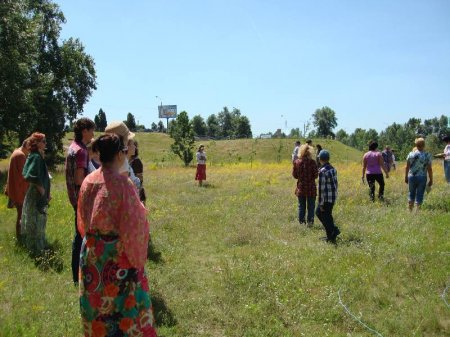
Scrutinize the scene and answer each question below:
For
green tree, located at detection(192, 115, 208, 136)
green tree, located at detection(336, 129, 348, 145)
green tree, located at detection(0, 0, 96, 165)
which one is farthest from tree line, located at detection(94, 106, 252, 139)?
green tree, located at detection(0, 0, 96, 165)

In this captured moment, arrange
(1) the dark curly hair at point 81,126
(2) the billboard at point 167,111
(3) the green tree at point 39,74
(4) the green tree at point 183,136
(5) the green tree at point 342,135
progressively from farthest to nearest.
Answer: (5) the green tree at point 342,135 < (2) the billboard at point 167,111 < (4) the green tree at point 183,136 < (3) the green tree at point 39,74 < (1) the dark curly hair at point 81,126

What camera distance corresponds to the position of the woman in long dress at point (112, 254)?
316 centimetres

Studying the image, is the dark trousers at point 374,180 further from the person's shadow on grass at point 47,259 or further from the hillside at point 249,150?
the hillside at point 249,150

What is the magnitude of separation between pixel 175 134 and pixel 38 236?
32.8 meters

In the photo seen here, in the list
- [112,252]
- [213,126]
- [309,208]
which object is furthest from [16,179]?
[213,126]

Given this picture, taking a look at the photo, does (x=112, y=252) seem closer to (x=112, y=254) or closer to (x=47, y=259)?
(x=112, y=254)

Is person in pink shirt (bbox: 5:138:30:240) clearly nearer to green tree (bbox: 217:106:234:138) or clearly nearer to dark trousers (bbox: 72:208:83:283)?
dark trousers (bbox: 72:208:83:283)

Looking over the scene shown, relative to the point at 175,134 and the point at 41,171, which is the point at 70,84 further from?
the point at 41,171

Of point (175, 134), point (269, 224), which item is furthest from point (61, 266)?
point (175, 134)

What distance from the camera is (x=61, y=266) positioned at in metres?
6.39

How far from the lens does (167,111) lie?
110938mm

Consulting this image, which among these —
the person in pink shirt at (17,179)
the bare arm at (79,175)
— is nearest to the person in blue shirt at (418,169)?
the bare arm at (79,175)

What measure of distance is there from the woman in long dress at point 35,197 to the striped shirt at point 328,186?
4.97m

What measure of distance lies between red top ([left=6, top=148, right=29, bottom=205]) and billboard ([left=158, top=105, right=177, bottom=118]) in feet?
341
